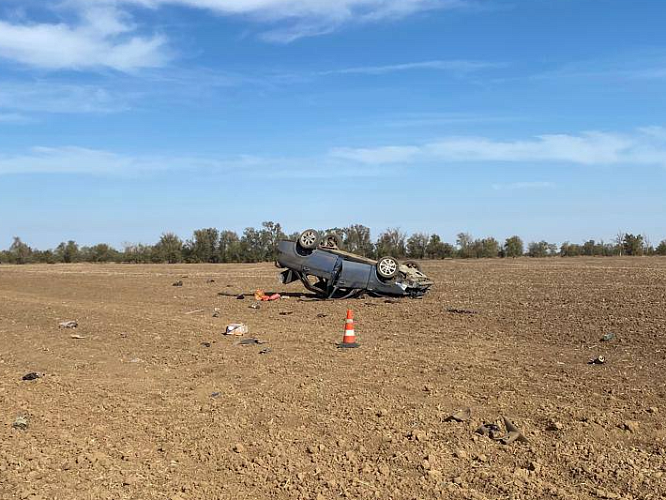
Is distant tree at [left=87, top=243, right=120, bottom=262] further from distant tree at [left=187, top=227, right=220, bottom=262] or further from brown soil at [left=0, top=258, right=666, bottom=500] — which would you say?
brown soil at [left=0, top=258, right=666, bottom=500]

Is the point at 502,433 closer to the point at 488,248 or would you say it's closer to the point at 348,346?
the point at 348,346

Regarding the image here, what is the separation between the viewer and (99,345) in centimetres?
1156

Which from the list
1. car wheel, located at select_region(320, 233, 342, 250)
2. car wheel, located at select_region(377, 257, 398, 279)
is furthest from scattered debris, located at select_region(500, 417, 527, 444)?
car wheel, located at select_region(320, 233, 342, 250)

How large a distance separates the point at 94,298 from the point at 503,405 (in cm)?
1840

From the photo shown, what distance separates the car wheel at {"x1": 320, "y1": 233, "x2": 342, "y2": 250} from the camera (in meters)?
19.9

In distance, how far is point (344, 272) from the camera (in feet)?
63.2

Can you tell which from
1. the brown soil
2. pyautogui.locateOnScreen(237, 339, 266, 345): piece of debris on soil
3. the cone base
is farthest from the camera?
pyautogui.locateOnScreen(237, 339, 266, 345): piece of debris on soil

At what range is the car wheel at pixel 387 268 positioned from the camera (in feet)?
62.7

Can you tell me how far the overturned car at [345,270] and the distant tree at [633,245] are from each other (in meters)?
63.1

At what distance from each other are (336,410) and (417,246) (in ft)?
212

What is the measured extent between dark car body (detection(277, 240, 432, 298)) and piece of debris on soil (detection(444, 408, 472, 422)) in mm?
12401

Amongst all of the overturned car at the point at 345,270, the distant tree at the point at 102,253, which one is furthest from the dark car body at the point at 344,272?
the distant tree at the point at 102,253

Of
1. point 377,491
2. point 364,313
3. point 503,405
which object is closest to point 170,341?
point 364,313

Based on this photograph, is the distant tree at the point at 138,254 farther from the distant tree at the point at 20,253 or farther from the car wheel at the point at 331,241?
the car wheel at the point at 331,241
